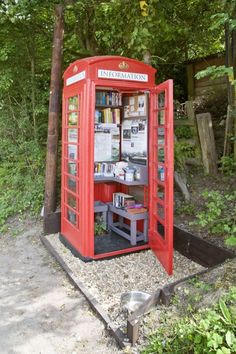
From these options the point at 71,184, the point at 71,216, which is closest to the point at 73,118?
the point at 71,184

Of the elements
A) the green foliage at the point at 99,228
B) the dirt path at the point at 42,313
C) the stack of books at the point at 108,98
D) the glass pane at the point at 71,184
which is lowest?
the dirt path at the point at 42,313

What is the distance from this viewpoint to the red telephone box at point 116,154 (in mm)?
4039

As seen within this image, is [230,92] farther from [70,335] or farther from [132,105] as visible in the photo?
[70,335]

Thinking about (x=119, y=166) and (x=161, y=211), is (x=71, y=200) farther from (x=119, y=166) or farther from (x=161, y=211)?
(x=161, y=211)

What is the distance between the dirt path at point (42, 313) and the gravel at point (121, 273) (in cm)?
19

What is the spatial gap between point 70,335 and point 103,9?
524cm

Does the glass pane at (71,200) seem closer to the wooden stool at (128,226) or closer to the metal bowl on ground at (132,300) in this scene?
the wooden stool at (128,226)

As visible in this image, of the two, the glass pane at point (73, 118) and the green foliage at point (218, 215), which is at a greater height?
the glass pane at point (73, 118)

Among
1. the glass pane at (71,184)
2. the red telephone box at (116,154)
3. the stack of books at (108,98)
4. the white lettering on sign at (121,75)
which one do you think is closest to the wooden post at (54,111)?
the red telephone box at (116,154)

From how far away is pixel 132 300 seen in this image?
3326mm

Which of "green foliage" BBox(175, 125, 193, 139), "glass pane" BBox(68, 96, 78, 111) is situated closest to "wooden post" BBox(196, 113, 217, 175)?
"green foliage" BBox(175, 125, 193, 139)

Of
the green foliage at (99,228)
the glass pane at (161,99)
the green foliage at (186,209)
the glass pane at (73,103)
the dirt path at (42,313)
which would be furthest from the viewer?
the green foliage at (99,228)

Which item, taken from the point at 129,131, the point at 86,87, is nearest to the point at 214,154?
the point at 129,131

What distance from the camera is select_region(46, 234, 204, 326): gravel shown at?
12.0 ft
